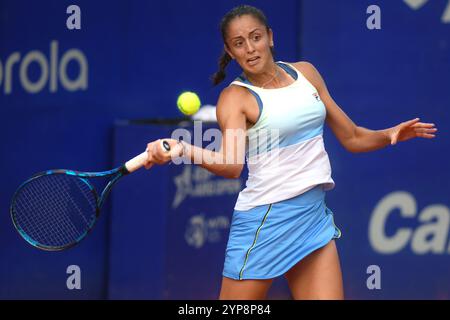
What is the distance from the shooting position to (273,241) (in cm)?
450

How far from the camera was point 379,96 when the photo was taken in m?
6.76

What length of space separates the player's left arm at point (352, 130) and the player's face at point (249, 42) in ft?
0.78

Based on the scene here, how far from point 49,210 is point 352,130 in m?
1.56

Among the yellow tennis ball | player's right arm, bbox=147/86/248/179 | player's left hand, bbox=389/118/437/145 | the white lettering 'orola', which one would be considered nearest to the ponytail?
the yellow tennis ball

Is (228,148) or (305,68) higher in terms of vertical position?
(305,68)

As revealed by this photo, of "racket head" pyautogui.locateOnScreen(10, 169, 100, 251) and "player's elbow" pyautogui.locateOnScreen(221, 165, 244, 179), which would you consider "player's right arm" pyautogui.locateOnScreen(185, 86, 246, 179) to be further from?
"racket head" pyautogui.locateOnScreen(10, 169, 100, 251)

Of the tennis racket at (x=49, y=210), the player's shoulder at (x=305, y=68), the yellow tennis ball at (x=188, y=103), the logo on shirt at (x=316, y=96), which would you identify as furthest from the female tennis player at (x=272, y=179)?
the tennis racket at (x=49, y=210)

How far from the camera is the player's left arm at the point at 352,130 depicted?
465 cm

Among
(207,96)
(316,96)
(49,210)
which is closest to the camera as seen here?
(316,96)

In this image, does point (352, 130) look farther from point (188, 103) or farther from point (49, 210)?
point (49, 210)

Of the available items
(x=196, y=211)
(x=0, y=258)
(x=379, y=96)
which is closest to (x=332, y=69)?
(x=379, y=96)

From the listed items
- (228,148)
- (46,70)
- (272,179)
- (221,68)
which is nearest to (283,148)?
(272,179)

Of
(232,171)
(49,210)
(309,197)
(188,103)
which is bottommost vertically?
(49,210)
